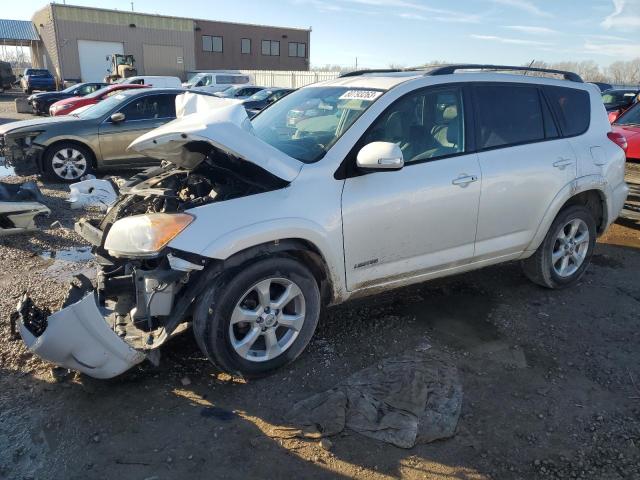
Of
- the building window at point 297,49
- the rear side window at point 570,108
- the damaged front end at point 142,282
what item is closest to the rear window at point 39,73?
the building window at point 297,49

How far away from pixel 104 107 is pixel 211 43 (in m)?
43.6

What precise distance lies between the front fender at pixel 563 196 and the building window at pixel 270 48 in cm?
5260

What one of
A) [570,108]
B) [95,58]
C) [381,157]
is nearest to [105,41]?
[95,58]

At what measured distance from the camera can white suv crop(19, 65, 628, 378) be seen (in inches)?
114

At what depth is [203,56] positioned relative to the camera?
48688 mm

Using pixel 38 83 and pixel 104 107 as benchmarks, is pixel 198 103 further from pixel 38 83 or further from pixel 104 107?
pixel 38 83

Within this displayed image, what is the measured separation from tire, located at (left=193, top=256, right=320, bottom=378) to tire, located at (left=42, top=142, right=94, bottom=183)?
22.6 ft

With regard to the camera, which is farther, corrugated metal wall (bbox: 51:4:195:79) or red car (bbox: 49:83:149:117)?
corrugated metal wall (bbox: 51:4:195:79)

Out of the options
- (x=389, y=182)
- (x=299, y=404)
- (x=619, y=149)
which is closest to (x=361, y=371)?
(x=299, y=404)

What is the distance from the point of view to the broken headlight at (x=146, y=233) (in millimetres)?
2824

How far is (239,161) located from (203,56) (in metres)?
49.9

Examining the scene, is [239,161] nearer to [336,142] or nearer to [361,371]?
[336,142]

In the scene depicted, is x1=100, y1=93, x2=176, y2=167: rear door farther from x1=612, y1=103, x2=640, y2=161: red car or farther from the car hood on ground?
x1=612, y1=103, x2=640, y2=161: red car

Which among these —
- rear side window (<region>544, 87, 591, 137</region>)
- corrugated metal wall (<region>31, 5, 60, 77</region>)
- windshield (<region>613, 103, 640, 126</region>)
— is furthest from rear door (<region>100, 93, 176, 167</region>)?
corrugated metal wall (<region>31, 5, 60, 77</region>)
